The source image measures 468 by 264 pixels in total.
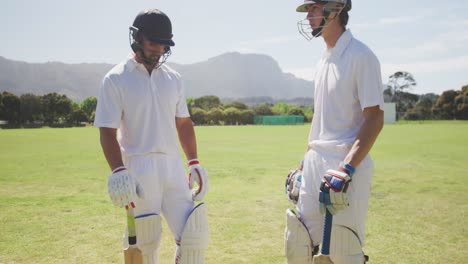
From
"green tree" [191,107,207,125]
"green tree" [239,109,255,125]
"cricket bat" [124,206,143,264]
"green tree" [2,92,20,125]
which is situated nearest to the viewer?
"cricket bat" [124,206,143,264]

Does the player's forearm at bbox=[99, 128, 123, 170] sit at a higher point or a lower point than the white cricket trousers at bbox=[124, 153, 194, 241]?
higher

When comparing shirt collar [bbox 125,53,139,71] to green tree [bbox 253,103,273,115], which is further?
green tree [bbox 253,103,273,115]

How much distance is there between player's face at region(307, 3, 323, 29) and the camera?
10.7 feet

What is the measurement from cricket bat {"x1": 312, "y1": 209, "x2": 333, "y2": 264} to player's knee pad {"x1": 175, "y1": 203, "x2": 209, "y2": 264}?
914 millimetres

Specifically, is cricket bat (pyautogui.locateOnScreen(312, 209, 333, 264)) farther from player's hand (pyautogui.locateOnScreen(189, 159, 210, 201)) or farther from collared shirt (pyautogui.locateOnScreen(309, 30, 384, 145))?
player's hand (pyautogui.locateOnScreen(189, 159, 210, 201))

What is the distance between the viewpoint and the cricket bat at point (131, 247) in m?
3.16

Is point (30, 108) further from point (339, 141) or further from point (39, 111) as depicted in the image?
point (339, 141)

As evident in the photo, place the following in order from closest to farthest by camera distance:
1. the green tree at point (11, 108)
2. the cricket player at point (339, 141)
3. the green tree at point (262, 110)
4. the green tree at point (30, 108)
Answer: the cricket player at point (339, 141) < the green tree at point (11, 108) < the green tree at point (30, 108) < the green tree at point (262, 110)

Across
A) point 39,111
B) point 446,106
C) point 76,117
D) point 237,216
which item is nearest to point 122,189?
point 237,216

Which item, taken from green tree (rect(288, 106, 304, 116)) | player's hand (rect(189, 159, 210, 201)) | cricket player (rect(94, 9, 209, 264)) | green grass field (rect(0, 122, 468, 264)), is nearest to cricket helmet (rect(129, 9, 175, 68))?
cricket player (rect(94, 9, 209, 264))

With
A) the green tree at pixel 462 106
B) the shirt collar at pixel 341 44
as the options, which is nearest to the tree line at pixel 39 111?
the green tree at pixel 462 106

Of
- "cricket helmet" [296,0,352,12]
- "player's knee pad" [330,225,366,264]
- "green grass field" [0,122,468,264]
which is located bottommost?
"green grass field" [0,122,468,264]

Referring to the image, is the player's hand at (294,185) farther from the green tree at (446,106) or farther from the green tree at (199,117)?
the green tree at (446,106)

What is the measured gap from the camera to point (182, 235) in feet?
10.8
